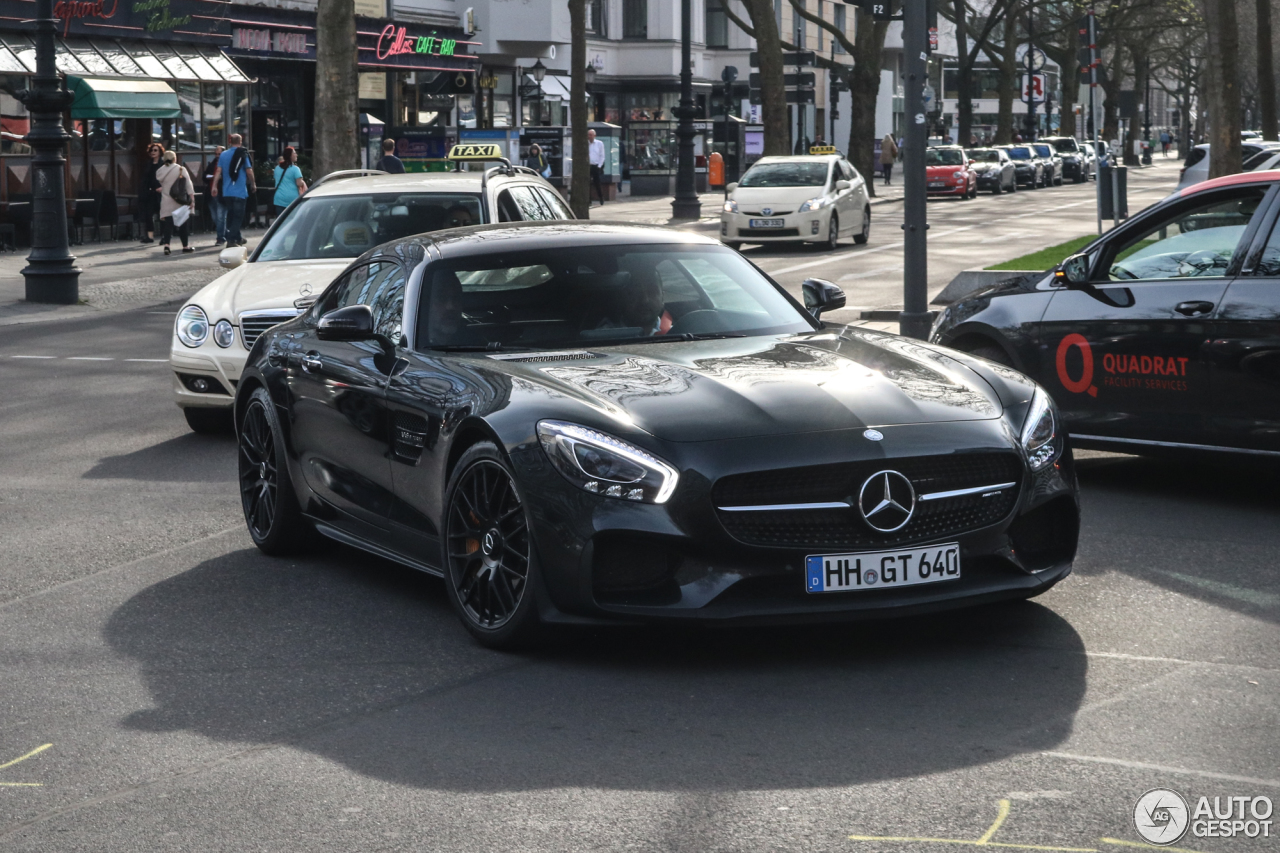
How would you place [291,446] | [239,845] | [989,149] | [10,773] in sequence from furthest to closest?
[989,149] < [291,446] < [10,773] < [239,845]

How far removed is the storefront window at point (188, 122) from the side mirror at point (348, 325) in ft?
95.9

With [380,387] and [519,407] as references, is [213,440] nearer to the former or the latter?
[380,387]

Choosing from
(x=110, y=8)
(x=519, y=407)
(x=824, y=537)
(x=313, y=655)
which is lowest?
(x=313, y=655)

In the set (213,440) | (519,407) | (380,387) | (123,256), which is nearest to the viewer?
(519,407)

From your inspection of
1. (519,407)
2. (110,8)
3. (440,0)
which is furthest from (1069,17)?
(519,407)

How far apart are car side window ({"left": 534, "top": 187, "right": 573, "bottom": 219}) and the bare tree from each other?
101 ft

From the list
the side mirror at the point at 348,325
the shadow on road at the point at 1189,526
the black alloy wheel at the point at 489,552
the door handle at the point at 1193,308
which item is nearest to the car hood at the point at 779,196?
the shadow on road at the point at 1189,526

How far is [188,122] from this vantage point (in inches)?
1391

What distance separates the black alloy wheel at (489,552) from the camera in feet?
18.9

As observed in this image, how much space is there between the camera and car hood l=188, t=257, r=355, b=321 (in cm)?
1163

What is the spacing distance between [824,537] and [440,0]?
44492 mm

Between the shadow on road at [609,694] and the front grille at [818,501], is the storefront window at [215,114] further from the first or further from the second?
the front grille at [818,501]

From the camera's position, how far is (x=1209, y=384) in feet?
27.0

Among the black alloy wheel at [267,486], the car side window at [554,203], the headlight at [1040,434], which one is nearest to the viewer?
the headlight at [1040,434]
